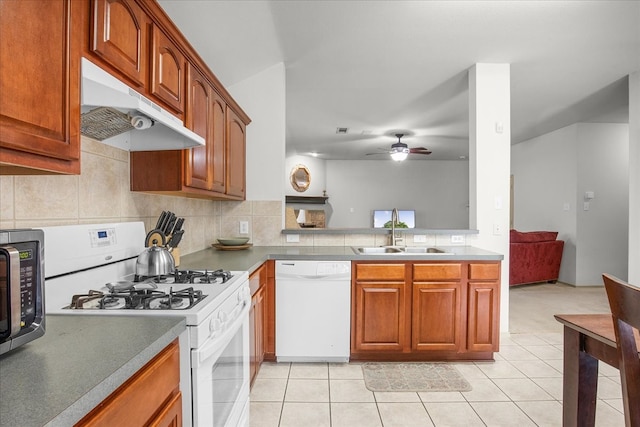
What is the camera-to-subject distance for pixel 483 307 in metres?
2.61

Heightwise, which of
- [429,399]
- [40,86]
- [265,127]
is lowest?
[429,399]

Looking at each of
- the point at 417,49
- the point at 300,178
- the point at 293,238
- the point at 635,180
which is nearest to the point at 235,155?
the point at 293,238

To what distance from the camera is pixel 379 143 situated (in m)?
6.98

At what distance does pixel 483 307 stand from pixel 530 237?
11.3ft

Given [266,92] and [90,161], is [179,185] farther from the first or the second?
[266,92]

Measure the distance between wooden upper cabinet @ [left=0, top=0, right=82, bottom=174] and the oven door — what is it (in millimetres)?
702

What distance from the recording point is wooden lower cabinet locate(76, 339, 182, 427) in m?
Answer: 0.73

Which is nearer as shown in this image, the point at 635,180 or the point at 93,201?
the point at 93,201

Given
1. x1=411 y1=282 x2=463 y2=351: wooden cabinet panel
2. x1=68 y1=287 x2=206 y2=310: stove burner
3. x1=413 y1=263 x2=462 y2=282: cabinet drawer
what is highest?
x1=68 y1=287 x2=206 y2=310: stove burner

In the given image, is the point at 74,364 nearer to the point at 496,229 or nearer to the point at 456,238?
the point at 456,238

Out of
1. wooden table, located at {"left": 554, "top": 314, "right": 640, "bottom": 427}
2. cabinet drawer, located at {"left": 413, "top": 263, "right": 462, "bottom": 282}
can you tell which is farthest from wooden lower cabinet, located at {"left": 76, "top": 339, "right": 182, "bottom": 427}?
cabinet drawer, located at {"left": 413, "top": 263, "right": 462, "bottom": 282}

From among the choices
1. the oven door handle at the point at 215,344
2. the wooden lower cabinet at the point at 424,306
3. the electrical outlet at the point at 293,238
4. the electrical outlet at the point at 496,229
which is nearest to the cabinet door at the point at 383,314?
the wooden lower cabinet at the point at 424,306

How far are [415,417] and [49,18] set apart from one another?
7.60 ft

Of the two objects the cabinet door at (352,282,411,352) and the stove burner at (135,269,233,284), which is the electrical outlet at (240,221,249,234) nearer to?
the cabinet door at (352,282,411,352)
